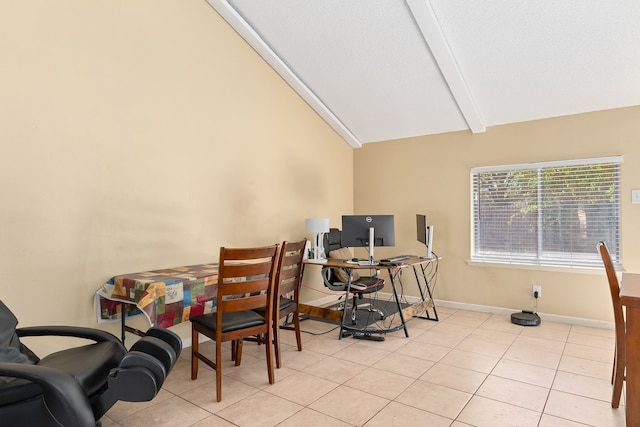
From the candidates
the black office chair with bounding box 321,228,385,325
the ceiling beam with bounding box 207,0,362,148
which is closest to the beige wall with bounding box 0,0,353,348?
the ceiling beam with bounding box 207,0,362,148

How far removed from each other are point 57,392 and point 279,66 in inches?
145

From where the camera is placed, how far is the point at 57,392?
1427 mm

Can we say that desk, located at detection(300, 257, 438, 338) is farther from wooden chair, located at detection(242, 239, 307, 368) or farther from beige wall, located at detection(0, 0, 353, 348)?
beige wall, located at detection(0, 0, 353, 348)

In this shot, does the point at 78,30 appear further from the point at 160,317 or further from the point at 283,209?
the point at 283,209

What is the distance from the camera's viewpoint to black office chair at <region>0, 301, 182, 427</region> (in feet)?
4.75

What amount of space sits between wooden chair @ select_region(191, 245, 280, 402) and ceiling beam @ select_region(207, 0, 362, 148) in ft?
7.91

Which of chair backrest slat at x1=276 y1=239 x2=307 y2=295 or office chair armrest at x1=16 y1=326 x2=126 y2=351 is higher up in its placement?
chair backrest slat at x1=276 y1=239 x2=307 y2=295

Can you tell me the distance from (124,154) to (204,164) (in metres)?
0.74

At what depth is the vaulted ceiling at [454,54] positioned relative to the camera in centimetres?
309

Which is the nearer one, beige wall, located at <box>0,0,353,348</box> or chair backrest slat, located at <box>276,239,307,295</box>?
beige wall, located at <box>0,0,353,348</box>

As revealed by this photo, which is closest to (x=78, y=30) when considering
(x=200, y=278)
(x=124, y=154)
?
(x=124, y=154)

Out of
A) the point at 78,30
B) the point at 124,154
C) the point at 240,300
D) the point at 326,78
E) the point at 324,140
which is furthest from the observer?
the point at 324,140

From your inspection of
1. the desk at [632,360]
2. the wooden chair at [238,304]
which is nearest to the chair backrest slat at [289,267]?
the wooden chair at [238,304]

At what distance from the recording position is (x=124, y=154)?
9.81 ft
